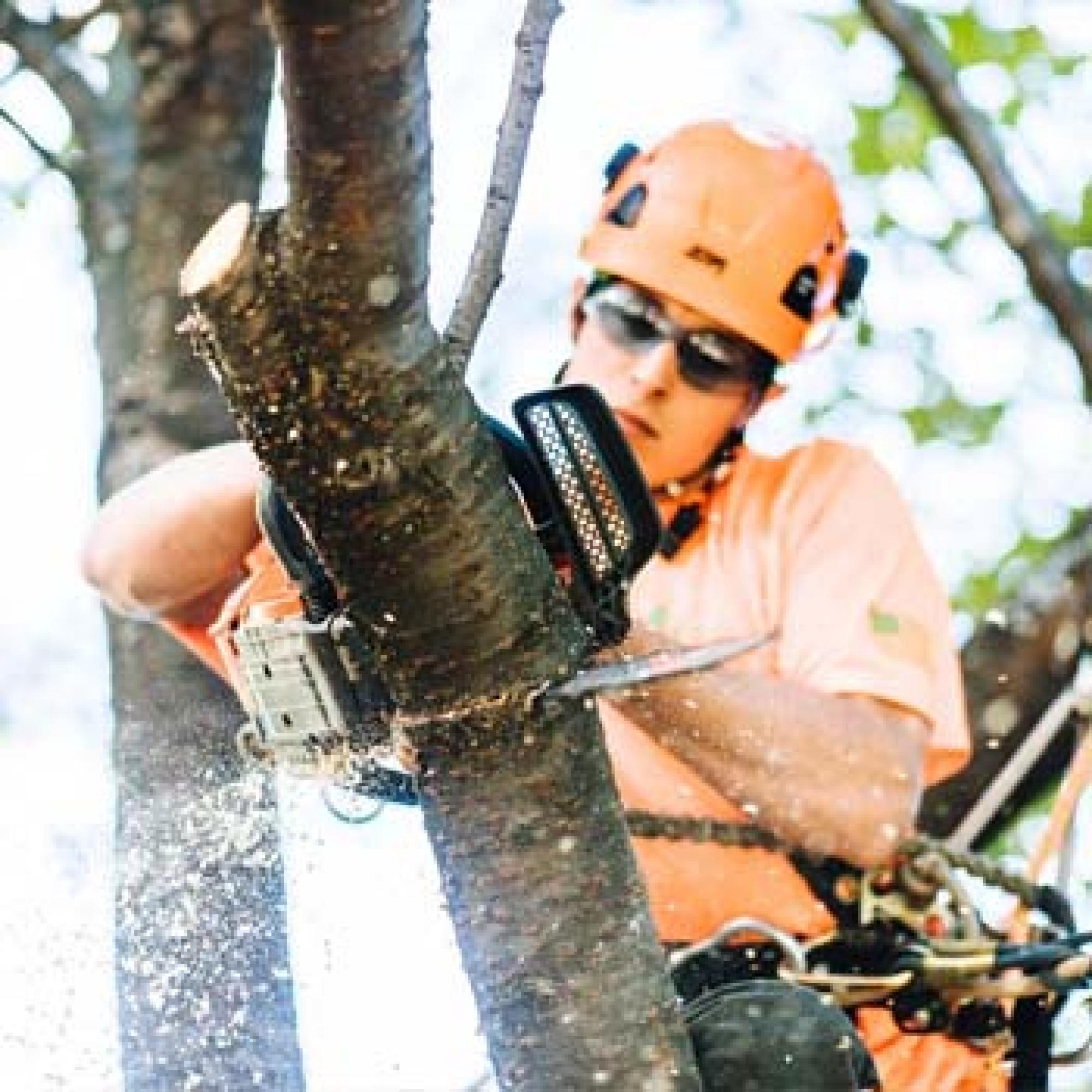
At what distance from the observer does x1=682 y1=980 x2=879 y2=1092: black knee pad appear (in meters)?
2.51

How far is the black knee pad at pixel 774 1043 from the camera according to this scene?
251cm

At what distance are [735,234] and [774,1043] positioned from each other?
186 cm

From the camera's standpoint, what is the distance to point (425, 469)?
2.03m

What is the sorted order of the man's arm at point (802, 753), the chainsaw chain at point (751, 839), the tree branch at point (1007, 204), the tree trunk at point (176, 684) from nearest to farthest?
the tree trunk at point (176, 684) → the man's arm at point (802, 753) → the chainsaw chain at point (751, 839) → the tree branch at point (1007, 204)

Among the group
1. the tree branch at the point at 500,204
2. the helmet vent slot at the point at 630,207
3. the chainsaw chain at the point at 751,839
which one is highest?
the tree branch at the point at 500,204

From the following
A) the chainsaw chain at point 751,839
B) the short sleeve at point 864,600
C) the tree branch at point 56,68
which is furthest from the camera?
the tree branch at point 56,68

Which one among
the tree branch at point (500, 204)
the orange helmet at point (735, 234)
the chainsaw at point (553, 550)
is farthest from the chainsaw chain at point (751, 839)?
the tree branch at point (500, 204)

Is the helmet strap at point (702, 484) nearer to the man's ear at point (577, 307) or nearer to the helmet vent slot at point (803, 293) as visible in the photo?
the helmet vent slot at point (803, 293)

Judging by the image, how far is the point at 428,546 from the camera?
206 cm

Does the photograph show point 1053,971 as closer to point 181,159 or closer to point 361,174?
point 181,159

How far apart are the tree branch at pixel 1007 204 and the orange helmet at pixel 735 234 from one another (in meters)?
0.27

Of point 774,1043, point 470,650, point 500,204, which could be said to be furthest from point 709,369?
point 470,650

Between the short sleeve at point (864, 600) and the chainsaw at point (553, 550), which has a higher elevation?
the chainsaw at point (553, 550)

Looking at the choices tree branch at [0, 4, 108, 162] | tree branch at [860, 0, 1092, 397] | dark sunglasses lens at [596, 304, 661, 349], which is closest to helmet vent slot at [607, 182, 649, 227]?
dark sunglasses lens at [596, 304, 661, 349]
